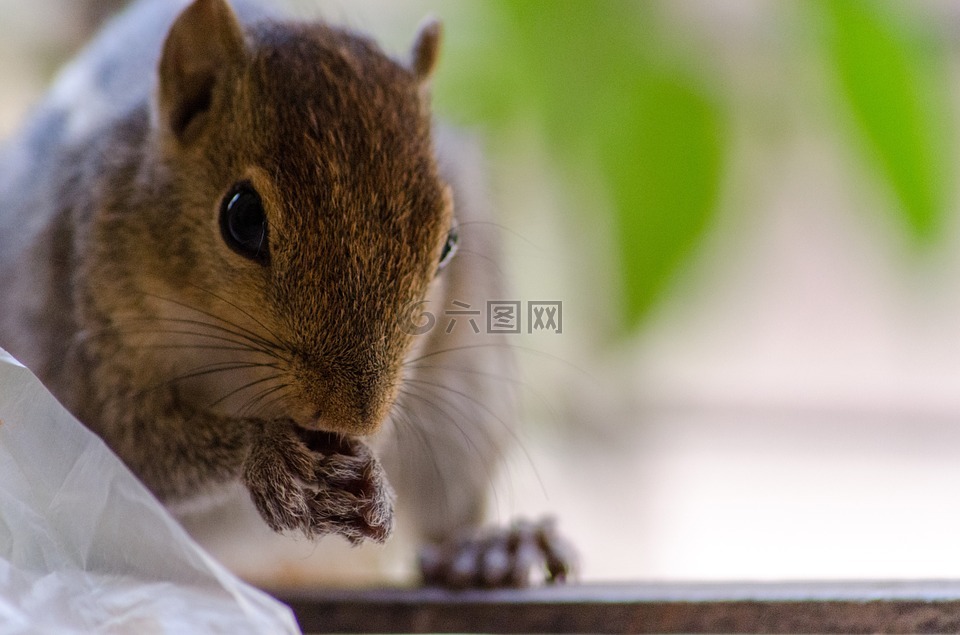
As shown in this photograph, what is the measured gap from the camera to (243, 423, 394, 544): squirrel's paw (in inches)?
29.0

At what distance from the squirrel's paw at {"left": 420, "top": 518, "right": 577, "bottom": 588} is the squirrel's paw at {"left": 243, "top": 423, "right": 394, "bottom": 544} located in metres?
→ 0.33

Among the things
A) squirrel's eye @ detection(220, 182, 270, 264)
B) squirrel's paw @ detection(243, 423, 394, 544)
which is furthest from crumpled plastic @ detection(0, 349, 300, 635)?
squirrel's eye @ detection(220, 182, 270, 264)

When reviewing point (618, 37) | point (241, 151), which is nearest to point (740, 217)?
point (618, 37)

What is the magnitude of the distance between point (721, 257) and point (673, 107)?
0.32 m

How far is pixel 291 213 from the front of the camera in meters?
0.74

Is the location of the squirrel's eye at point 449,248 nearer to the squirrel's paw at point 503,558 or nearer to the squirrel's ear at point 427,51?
the squirrel's ear at point 427,51

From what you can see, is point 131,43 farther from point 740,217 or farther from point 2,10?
point 740,217

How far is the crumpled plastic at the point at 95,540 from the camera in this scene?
2.21 ft

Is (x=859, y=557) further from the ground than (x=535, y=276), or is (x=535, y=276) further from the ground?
(x=535, y=276)

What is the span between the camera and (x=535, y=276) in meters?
1.58

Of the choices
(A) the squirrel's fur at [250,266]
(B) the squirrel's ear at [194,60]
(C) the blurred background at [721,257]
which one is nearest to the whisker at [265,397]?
(A) the squirrel's fur at [250,266]

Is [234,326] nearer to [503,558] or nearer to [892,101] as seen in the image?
[503,558]

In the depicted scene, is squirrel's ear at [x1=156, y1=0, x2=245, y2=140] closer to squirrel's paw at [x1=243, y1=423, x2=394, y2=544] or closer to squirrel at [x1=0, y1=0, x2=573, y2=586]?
squirrel at [x1=0, y1=0, x2=573, y2=586]

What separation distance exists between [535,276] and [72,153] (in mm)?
751
